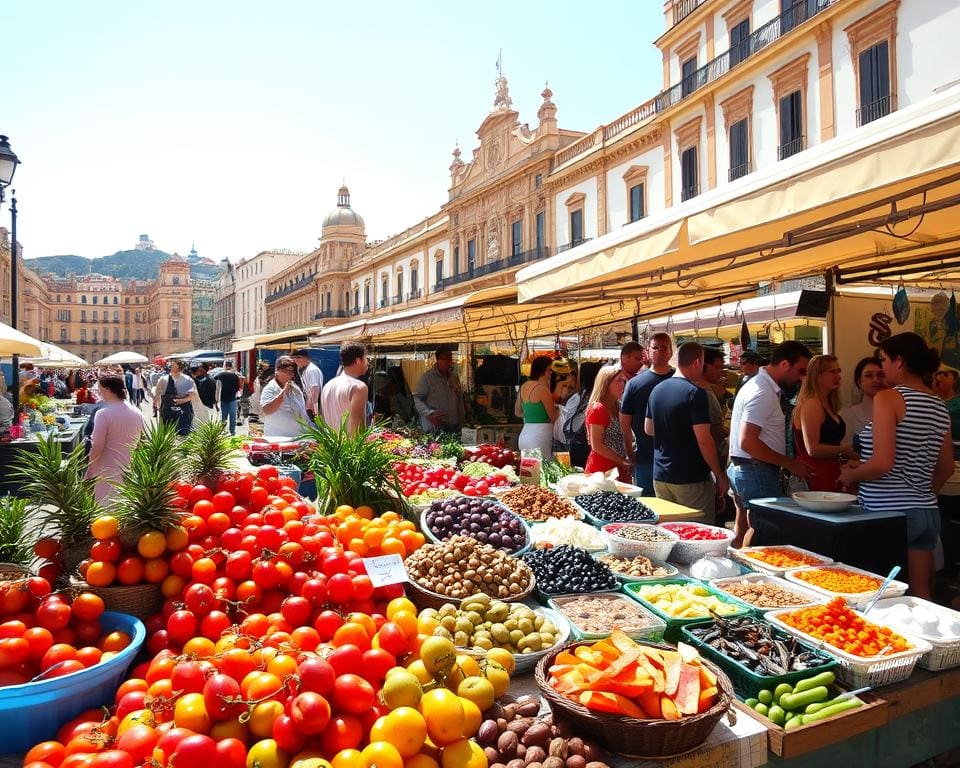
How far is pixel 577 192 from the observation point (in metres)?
26.5

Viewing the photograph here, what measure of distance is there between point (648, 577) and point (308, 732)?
5.77ft

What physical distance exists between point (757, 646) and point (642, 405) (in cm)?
302

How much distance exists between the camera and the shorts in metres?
3.48

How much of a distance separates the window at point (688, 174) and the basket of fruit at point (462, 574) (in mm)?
20652

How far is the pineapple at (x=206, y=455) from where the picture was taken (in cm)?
280

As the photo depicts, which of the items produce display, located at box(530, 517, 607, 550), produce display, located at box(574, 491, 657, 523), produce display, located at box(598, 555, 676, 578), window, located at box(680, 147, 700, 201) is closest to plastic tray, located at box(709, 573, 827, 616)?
produce display, located at box(598, 555, 676, 578)

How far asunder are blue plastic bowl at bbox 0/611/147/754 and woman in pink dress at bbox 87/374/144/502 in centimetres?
346

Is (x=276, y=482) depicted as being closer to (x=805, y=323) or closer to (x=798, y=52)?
(x=805, y=323)

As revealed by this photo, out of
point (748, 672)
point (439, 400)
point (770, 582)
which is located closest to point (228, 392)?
point (439, 400)

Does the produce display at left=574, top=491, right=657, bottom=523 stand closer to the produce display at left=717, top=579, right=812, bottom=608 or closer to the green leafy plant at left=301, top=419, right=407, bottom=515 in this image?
the produce display at left=717, top=579, right=812, bottom=608

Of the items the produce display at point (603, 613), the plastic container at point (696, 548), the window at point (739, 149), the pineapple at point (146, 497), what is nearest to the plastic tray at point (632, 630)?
the produce display at point (603, 613)

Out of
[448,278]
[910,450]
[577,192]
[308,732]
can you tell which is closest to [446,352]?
[910,450]

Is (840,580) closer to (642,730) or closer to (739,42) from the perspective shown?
(642,730)

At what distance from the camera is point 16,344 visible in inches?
313
